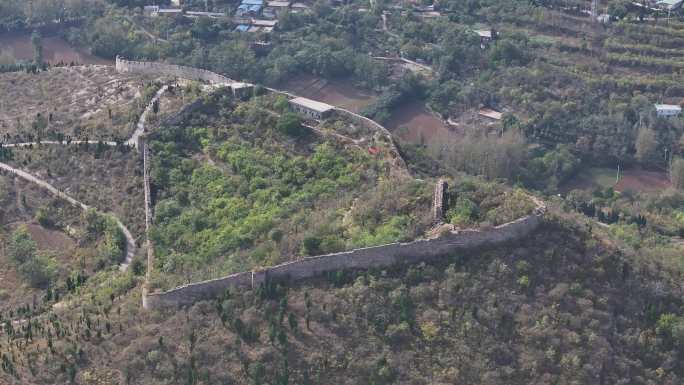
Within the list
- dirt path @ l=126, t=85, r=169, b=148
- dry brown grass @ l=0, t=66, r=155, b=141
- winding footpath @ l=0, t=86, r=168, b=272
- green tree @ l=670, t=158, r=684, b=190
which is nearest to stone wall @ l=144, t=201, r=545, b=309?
winding footpath @ l=0, t=86, r=168, b=272

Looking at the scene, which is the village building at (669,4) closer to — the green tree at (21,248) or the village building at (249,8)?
the village building at (249,8)

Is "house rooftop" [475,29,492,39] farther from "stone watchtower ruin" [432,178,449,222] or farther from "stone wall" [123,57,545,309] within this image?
"stone wall" [123,57,545,309]

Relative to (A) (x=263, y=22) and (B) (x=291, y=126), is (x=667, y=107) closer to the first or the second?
(B) (x=291, y=126)

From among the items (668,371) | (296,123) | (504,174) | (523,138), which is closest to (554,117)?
(523,138)

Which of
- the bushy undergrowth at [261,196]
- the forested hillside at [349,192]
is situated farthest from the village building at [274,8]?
the bushy undergrowth at [261,196]

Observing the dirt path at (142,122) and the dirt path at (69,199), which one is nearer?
the dirt path at (69,199)
